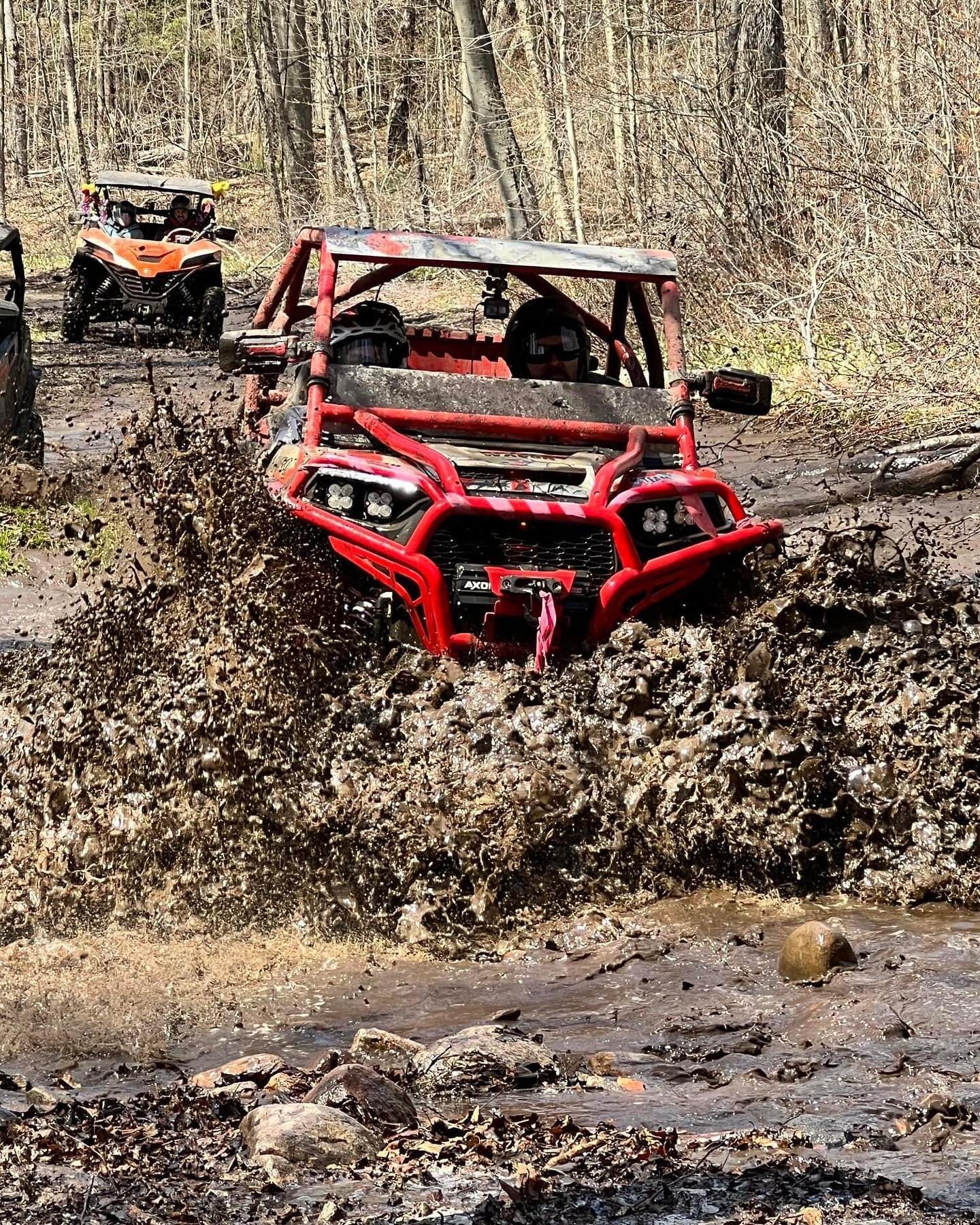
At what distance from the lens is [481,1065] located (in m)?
4.26

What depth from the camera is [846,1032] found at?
14.6ft

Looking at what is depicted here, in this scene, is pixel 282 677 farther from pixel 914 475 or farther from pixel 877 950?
pixel 914 475

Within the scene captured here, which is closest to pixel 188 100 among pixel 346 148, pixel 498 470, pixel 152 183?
pixel 346 148

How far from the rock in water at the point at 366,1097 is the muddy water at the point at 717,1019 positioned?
0.48 ft

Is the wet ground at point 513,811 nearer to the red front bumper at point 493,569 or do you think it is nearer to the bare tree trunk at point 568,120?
the red front bumper at point 493,569

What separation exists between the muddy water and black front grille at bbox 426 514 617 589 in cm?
129

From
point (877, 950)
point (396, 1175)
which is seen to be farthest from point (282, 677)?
point (396, 1175)

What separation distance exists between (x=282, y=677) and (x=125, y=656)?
2.35ft

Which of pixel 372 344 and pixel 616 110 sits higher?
pixel 616 110

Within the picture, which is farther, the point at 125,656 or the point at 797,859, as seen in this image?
the point at 125,656

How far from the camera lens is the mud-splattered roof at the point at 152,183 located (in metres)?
20.5

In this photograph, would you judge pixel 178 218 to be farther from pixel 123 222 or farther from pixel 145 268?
pixel 145 268

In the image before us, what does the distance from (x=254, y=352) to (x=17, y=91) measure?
137 ft

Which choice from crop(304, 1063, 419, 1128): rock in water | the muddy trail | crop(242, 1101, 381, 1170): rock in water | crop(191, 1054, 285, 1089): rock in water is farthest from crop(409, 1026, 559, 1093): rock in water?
the muddy trail
